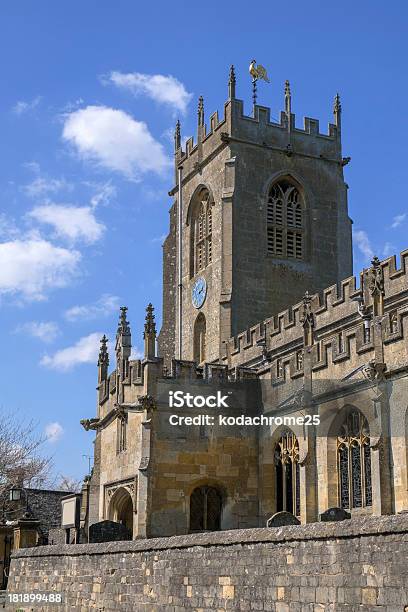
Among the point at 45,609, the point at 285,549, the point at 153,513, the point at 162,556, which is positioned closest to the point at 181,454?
the point at 153,513

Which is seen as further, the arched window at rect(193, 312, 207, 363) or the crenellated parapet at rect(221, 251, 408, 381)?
the arched window at rect(193, 312, 207, 363)

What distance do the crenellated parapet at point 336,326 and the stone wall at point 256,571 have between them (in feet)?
22.3

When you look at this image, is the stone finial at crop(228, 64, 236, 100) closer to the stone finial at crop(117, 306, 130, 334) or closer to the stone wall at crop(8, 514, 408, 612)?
the stone finial at crop(117, 306, 130, 334)

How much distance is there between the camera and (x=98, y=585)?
16.5m

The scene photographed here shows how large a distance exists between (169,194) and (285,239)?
21.0ft

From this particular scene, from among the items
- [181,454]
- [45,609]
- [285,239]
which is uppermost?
[285,239]

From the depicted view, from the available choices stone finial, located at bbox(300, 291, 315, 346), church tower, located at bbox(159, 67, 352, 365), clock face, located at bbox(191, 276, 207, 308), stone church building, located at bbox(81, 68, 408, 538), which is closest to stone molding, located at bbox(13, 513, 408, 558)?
stone church building, located at bbox(81, 68, 408, 538)

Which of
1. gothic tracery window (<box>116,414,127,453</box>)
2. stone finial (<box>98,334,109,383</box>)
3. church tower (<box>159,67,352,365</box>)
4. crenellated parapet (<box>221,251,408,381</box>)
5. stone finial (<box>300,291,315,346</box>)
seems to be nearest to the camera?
crenellated parapet (<box>221,251,408,381</box>)

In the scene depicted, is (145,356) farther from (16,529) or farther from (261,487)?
(16,529)

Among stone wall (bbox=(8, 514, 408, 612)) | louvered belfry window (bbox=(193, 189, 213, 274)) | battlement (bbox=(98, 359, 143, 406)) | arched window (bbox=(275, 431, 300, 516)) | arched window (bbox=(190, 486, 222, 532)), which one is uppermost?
louvered belfry window (bbox=(193, 189, 213, 274))

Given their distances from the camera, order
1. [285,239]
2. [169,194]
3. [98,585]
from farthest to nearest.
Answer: [169,194] → [285,239] → [98,585]

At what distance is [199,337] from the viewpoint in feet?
111

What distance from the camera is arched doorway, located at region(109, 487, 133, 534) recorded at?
24.5 m

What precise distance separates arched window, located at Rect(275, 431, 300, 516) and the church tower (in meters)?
8.53
